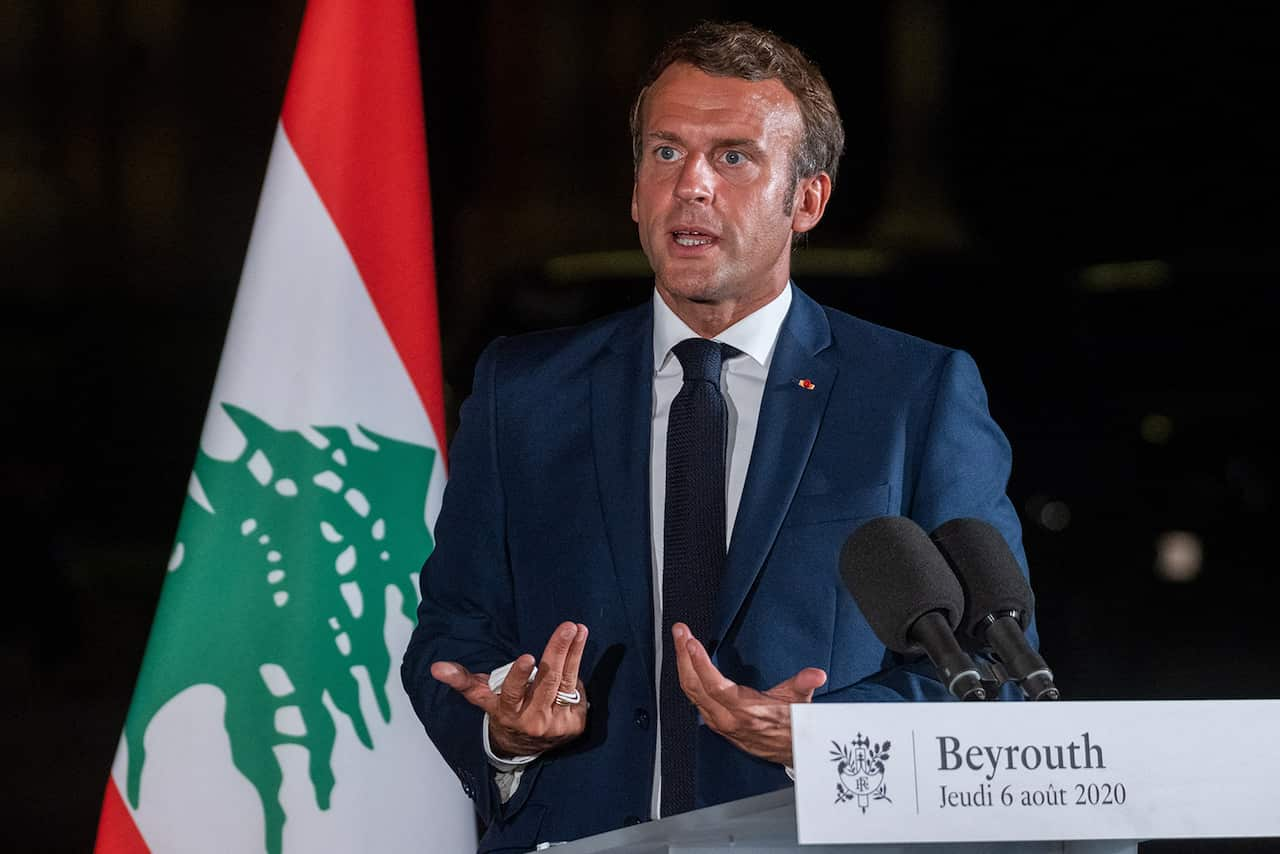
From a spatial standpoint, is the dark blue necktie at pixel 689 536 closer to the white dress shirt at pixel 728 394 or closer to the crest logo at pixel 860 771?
the white dress shirt at pixel 728 394

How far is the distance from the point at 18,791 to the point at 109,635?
41 centimetres

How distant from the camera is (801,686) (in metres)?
1.36

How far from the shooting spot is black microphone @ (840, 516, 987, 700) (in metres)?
1.21

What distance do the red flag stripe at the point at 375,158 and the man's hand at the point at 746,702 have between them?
4.41 ft

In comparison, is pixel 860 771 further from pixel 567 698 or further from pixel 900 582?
pixel 567 698

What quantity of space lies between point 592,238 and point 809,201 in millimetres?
1808

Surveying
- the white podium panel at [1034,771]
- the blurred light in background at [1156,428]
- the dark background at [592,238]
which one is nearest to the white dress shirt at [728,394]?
the white podium panel at [1034,771]

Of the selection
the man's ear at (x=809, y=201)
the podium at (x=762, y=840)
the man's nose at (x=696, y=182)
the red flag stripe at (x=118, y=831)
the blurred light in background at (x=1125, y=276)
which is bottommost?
the podium at (x=762, y=840)

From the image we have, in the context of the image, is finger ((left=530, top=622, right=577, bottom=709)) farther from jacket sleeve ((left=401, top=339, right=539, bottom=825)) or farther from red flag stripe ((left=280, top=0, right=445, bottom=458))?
red flag stripe ((left=280, top=0, right=445, bottom=458))

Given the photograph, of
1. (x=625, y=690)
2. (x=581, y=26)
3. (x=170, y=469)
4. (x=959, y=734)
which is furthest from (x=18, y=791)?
(x=959, y=734)

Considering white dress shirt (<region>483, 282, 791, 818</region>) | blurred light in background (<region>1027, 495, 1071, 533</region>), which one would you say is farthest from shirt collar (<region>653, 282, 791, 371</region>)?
blurred light in background (<region>1027, 495, 1071, 533</region>)

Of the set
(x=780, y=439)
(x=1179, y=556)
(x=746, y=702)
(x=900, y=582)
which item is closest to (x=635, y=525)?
(x=780, y=439)

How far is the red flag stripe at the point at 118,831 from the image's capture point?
249 cm

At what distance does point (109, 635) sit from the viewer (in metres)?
3.93
